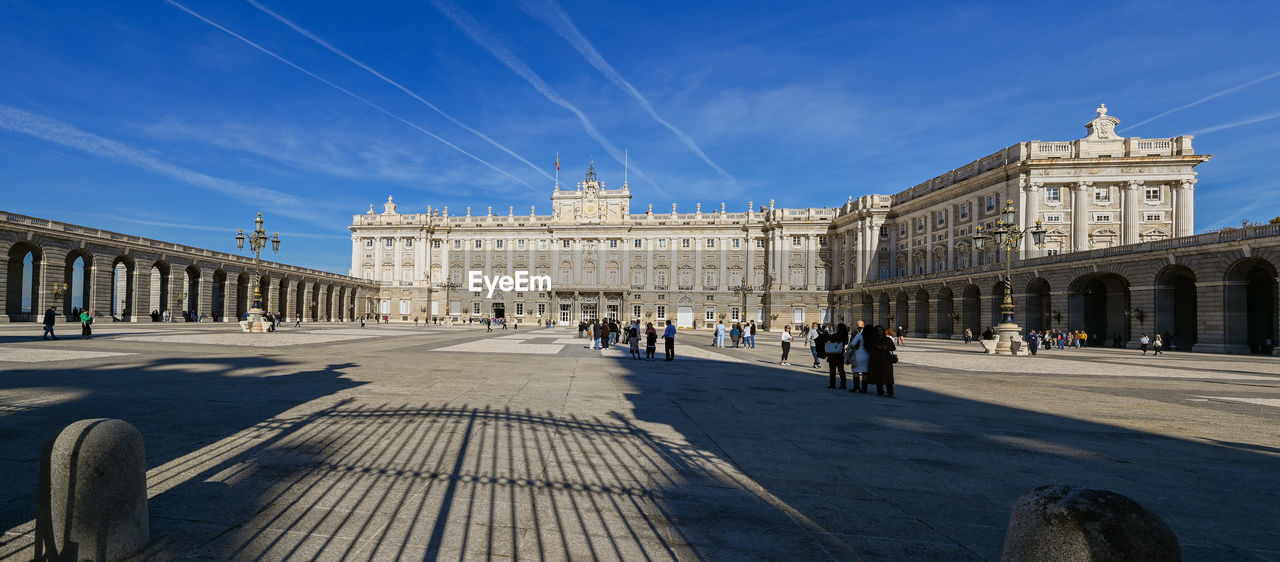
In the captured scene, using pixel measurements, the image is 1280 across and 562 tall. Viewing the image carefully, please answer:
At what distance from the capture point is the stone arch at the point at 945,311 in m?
49.9

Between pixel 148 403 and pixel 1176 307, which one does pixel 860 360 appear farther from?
pixel 1176 307

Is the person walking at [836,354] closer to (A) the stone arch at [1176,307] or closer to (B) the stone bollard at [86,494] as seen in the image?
(B) the stone bollard at [86,494]

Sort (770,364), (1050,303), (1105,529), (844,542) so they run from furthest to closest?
(1050,303)
(770,364)
(844,542)
(1105,529)

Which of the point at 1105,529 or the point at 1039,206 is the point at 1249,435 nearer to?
the point at 1105,529

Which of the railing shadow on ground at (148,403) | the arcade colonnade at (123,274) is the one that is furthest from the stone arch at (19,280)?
the railing shadow on ground at (148,403)

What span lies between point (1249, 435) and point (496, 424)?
32.0ft

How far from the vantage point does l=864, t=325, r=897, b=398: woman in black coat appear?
10898mm

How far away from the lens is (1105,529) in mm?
1881

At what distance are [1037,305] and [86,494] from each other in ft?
161

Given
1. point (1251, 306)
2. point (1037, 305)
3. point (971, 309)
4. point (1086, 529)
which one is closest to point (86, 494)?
point (1086, 529)

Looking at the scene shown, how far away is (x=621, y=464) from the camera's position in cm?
544

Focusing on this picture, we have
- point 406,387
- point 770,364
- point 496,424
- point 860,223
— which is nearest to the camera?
point 496,424

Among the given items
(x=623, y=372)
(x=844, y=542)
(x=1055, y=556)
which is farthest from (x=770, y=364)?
(x=1055, y=556)

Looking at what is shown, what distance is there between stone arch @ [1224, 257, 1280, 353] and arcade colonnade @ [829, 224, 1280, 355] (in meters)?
0.04
